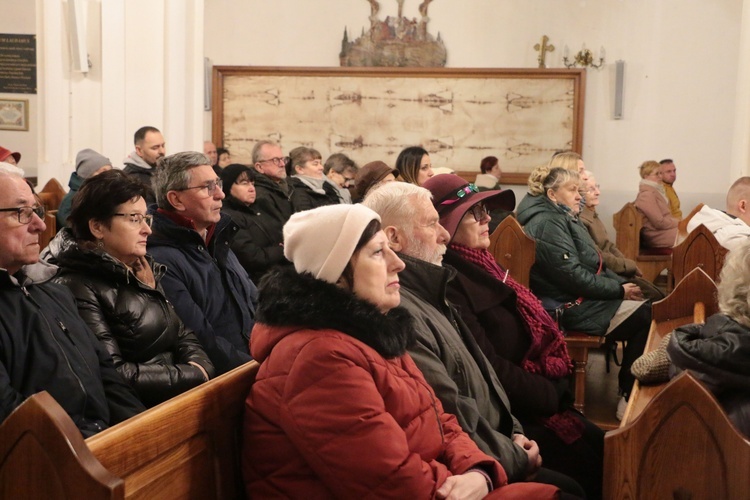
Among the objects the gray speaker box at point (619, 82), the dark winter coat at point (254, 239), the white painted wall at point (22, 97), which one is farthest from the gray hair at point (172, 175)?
the gray speaker box at point (619, 82)

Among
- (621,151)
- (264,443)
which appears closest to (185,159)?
(264,443)

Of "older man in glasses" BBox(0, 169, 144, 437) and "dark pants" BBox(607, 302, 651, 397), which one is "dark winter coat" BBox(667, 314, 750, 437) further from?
"dark pants" BBox(607, 302, 651, 397)

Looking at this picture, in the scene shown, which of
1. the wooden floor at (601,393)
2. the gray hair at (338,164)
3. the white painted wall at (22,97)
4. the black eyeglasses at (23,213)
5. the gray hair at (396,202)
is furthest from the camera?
the white painted wall at (22,97)

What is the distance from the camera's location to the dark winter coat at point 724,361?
2.42 metres

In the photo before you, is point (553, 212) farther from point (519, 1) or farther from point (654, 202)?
point (519, 1)

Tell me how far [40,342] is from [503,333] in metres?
1.79

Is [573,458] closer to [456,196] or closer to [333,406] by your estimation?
[456,196]

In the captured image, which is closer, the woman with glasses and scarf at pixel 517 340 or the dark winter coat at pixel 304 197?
the woman with glasses and scarf at pixel 517 340

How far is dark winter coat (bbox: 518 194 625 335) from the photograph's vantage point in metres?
5.45

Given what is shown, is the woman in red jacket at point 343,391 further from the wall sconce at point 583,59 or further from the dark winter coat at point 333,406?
the wall sconce at point 583,59

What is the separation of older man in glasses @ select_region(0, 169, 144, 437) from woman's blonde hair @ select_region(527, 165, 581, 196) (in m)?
3.70

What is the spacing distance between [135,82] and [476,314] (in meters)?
5.82

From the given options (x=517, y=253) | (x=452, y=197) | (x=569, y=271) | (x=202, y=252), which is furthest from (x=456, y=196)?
(x=569, y=271)

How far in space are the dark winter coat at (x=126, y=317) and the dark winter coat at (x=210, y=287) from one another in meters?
0.37
